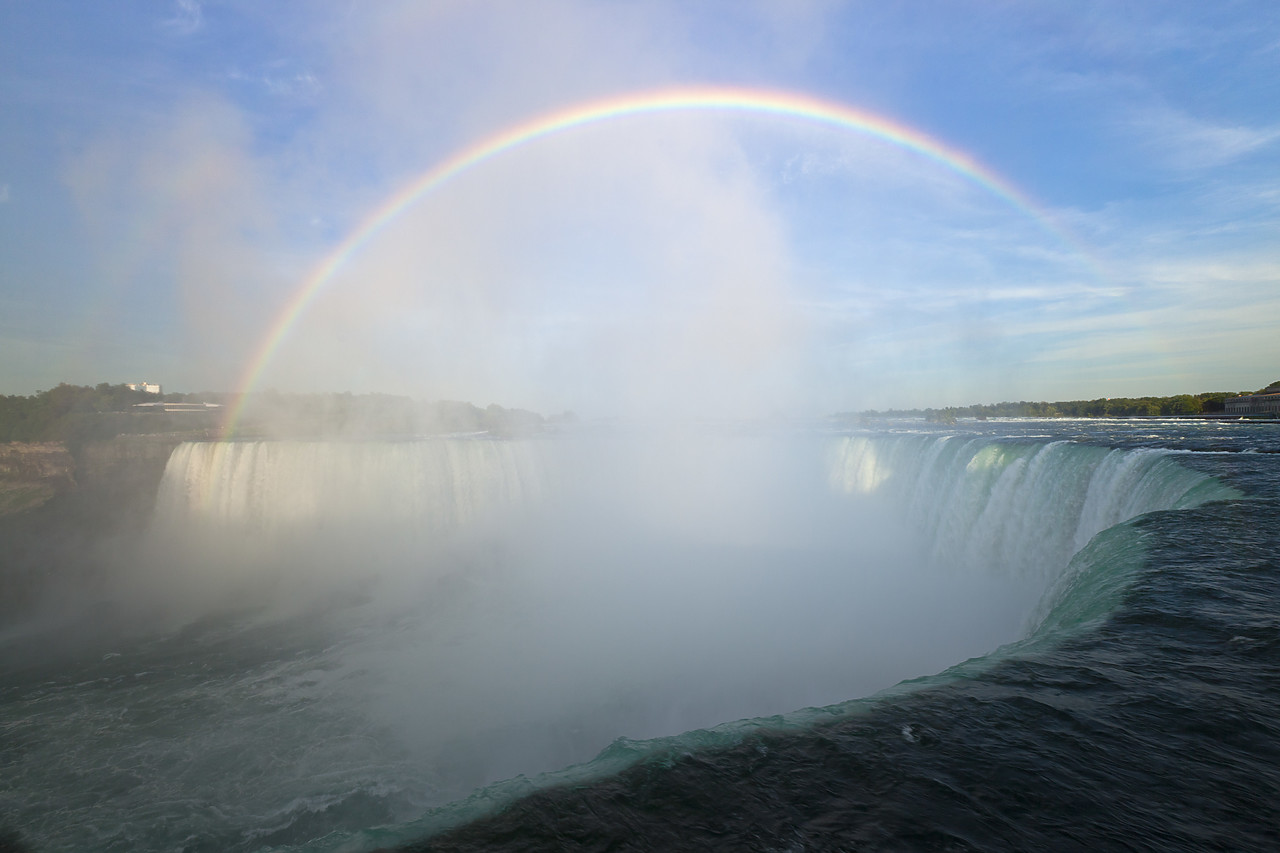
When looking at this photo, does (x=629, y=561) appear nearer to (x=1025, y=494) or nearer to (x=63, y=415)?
(x=1025, y=494)

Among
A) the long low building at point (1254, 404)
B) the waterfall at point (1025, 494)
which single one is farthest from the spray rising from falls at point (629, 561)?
the long low building at point (1254, 404)

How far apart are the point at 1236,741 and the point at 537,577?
16.5 meters

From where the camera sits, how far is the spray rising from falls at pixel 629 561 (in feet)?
30.7

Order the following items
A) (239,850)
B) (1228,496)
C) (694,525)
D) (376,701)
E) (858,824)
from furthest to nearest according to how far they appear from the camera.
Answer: (694,525), (376,701), (1228,496), (239,850), (858,824)

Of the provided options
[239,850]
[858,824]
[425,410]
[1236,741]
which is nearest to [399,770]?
[239,850]

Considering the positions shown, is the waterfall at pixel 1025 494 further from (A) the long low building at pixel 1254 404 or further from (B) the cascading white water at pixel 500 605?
(A) the long low building at pixel 1254 404

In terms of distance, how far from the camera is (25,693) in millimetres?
10719

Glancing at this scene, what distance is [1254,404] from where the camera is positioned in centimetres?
4475

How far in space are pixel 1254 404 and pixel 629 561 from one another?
190 ft

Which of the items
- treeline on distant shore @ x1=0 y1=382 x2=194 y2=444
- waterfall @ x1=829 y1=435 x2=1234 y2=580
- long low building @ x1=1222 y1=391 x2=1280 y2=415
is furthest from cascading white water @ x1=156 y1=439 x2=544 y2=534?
long low building @ x1=1222 y1=391 x2=1280 y2=415

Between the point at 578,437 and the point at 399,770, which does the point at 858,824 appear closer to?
the point at 399,770

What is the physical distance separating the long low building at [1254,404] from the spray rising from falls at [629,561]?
42195 mm

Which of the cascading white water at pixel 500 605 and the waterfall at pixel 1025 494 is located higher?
the waterfall at pixel 1025 494

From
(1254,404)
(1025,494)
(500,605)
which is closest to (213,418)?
(500,605)
